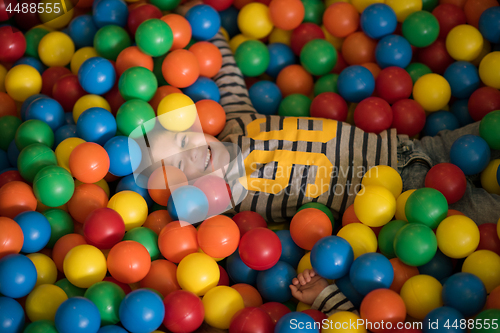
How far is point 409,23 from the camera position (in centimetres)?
199

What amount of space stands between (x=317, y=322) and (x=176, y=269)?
1.64 ft


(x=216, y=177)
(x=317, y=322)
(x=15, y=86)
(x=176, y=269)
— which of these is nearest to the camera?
(x=317, y=322)

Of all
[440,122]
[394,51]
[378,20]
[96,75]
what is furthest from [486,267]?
[96,75]

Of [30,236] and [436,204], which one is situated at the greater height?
[436,204]

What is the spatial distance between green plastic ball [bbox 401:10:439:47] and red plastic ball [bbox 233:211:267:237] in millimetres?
1130

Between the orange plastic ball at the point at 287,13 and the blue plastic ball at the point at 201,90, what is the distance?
51 cm

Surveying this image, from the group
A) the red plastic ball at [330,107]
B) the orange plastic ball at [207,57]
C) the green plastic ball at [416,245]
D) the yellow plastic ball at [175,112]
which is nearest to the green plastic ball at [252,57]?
the orange plastic ball at [207,57]

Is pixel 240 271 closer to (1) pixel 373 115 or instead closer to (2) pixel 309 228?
(2) pixel 309 228

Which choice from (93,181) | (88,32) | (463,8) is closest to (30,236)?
(93,181)

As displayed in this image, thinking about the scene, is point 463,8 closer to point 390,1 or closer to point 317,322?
point 390,1

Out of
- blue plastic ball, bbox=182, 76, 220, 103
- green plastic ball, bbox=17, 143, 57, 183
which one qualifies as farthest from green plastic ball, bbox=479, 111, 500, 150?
green plastic ball, bbox=17, 143, 57, 183

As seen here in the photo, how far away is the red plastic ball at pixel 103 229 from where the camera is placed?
1.38 metres

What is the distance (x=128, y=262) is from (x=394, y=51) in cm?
148

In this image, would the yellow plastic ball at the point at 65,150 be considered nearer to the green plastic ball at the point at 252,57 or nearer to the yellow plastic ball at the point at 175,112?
the yellow plastic ball at the point at 175,112
